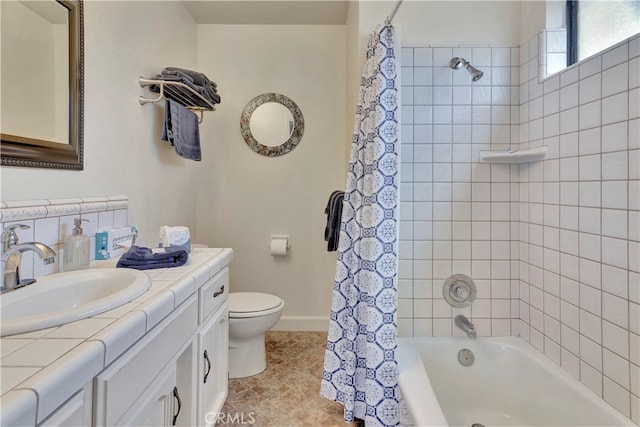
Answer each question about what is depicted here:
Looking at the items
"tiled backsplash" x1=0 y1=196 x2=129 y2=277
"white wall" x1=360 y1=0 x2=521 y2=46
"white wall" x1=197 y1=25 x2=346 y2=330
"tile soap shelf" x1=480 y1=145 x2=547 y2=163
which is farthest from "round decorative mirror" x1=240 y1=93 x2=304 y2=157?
"tile soap shelf" x1=480 y1=145 x2=547 y2=163

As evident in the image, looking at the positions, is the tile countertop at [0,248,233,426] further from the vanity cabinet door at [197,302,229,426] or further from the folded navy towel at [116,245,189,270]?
the vanity cabinet door at [197,302,229,426]

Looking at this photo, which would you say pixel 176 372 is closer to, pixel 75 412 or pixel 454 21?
pixel 75 412

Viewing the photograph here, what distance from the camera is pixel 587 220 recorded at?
120 cm

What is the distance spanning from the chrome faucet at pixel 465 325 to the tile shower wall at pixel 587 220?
0.96 ft

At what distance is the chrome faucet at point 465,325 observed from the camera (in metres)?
1.56

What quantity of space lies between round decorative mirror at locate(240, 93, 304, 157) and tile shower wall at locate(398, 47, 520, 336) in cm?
111

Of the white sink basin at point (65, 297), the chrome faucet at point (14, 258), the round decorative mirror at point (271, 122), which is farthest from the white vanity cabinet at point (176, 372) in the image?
the round decorative mirror at point (271, 122)

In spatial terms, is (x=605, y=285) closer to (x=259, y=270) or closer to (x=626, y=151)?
(x=626, y=151)

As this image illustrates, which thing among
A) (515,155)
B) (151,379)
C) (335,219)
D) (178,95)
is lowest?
(151,379)

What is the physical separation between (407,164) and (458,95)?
0.47 metres

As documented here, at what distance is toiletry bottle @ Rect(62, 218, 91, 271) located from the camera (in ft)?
3.59

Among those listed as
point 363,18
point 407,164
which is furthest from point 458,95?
point 363,18

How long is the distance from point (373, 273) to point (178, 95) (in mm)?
1632

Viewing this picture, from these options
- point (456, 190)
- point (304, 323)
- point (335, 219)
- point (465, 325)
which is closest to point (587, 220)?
point (456, 190)
